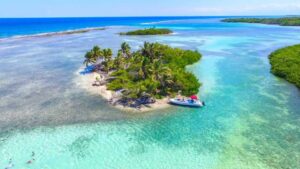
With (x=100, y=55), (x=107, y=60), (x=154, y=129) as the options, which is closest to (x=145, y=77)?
(x=154, y=129)

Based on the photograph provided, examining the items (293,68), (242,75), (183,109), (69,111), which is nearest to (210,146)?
(183,109)

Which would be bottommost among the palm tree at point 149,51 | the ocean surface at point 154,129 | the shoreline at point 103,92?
the ocean surface at point 154,129

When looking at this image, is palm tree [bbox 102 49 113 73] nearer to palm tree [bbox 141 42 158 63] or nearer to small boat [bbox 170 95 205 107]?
palm tree [bbox 141 42 158 63]

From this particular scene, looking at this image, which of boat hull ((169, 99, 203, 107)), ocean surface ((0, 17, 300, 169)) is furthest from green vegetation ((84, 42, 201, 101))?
ocean surface ((0, 17, 300, 169))

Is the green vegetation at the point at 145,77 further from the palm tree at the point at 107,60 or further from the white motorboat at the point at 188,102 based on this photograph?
the white motorboat at the point at 188,102

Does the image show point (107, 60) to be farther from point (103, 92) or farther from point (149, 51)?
point (103, 92)

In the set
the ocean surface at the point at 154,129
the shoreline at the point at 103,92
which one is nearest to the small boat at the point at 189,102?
the ocean surface at the point at 154,129

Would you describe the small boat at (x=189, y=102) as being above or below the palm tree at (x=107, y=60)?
below
